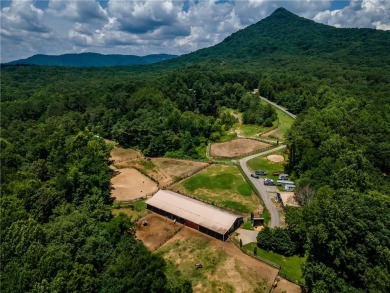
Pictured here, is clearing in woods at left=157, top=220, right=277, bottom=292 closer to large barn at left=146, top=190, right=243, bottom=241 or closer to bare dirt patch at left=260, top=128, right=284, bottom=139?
large barn at left=146, top=190, right=243, bottom=241

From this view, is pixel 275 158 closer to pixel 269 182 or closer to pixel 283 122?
pixel 269 182

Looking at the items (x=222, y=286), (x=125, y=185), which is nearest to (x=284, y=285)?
A: (x=222, y=286)

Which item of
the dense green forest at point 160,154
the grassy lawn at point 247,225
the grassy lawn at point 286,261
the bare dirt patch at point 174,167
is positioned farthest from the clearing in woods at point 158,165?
the grassy lawn at point 286,261

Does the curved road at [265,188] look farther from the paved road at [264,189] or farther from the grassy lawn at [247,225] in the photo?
the grassy lawn at [247,225]

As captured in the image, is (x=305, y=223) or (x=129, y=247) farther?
(x=305, y=223)

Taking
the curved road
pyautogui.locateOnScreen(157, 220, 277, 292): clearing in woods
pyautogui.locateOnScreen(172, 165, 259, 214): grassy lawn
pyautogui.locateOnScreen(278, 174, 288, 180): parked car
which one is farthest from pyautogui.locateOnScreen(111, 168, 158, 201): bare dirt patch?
pyautogui.locateOnScreen(278, 174, 288, 180): parked car

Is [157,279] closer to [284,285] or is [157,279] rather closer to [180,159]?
[284,285]
